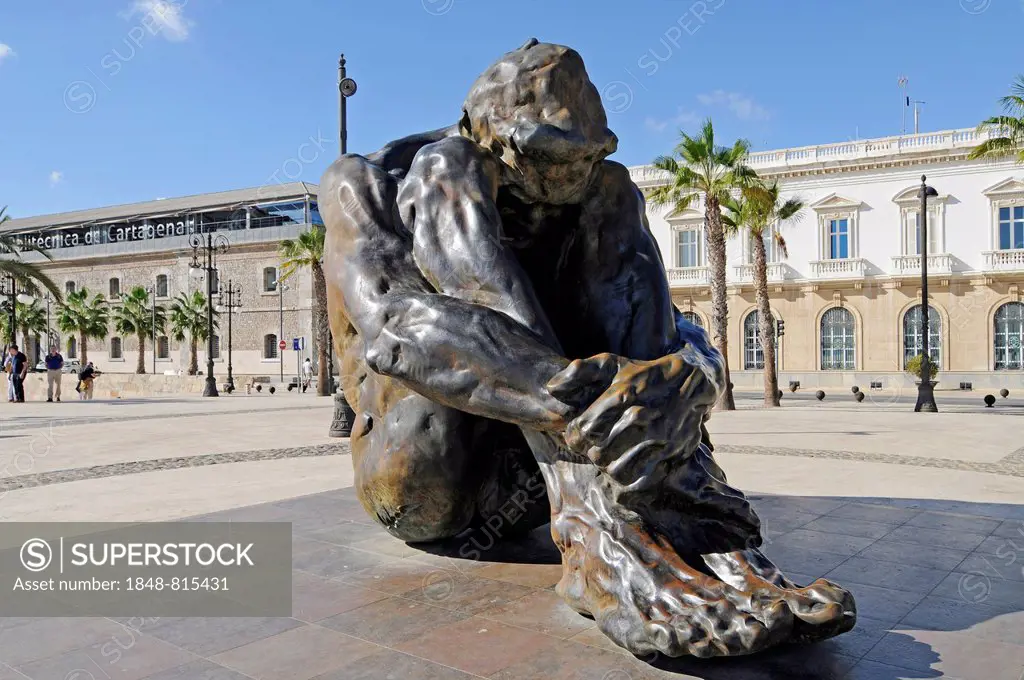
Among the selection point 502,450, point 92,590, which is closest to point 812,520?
point 502,450

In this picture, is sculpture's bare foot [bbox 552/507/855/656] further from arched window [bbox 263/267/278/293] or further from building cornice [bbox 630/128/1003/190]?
arched window [bbox 263/267/278/293]

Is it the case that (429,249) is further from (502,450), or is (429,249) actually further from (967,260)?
(967,260)

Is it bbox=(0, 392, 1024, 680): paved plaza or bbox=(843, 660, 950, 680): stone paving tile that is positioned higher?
bbox=(843, 660, 950, 680): stone paving tile

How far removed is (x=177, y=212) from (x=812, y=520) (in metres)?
52.7

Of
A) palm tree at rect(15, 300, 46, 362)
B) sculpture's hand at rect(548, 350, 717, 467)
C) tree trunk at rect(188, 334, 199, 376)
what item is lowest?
tree trunk at rect(188, 334, 199, 376)

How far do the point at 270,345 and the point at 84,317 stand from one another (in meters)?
11.7

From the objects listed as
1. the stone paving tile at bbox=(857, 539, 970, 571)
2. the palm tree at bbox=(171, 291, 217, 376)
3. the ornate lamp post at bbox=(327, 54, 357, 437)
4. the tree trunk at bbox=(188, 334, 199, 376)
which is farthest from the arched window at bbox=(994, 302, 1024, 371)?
the palm tree at bbox=(171, 291, 217, 376)

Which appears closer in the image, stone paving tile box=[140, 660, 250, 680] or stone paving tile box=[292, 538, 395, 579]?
stone paving tile box=[140, 660, 250, 680]

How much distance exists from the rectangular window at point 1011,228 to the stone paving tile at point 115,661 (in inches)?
1441

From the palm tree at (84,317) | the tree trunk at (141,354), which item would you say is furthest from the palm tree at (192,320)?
the palm tree at (84,317)

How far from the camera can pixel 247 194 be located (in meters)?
50.2

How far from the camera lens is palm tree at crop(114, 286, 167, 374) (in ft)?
154

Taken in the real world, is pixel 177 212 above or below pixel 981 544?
above

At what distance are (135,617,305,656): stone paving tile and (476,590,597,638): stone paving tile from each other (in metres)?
0.61
